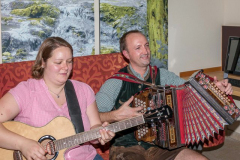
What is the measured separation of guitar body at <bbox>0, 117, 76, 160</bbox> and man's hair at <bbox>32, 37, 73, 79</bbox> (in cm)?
33

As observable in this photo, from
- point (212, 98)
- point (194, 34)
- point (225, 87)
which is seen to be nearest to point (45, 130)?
point (212, 98)

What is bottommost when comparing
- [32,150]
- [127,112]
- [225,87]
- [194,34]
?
[32,150]

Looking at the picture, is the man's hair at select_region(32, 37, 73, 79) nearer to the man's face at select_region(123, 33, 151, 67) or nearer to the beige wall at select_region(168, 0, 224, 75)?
the man's face at select_region(123, 33, 151, 67)

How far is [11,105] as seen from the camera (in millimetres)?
2021

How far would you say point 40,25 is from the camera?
285cm

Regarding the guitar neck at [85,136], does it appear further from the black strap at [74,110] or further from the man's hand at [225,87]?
the man's hand at [225,87]

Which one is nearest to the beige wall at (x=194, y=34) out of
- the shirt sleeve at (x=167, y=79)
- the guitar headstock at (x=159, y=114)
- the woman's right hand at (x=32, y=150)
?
the shirt sleeve at (x=167, y=79)

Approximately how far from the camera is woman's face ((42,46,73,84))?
212cm

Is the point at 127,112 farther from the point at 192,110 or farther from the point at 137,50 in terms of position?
the point at 137,50

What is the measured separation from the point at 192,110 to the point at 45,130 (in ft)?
3.02

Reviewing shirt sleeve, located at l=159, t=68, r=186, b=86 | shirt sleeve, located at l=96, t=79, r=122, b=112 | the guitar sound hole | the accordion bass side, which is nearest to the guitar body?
the guitar sound hole

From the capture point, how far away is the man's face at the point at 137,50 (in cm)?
257

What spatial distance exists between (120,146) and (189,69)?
1573 millimetres

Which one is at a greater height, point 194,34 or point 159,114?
point 194,34
